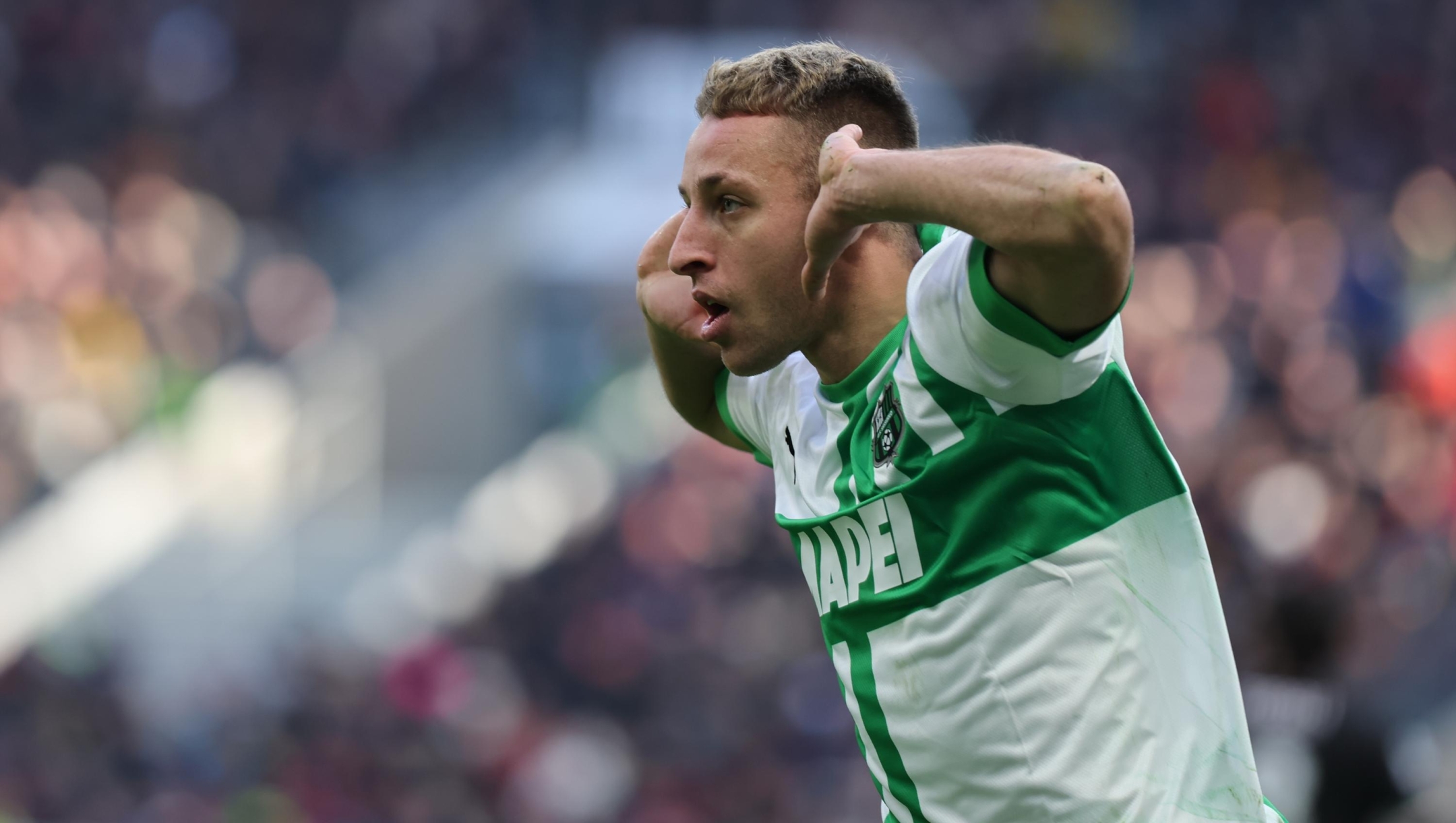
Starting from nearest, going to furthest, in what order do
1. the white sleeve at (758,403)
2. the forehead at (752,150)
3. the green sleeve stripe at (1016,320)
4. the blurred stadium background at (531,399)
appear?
the green sleeve stripe at (1016,320) → the forehead at (752,150) → the white sleeve at (758,403) → the blurred stadium background at (531,399)

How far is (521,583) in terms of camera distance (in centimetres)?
1044

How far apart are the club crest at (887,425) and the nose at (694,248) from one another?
1.15ft

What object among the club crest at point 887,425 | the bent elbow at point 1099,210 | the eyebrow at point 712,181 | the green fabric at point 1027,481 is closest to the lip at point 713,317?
the eyebrow at point 712,181

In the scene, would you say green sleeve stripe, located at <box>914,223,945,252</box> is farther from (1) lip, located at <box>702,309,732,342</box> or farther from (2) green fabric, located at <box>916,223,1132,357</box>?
(2) green fabric, located at <box>916,223,1132,357</box>

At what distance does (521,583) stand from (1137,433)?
8661mm

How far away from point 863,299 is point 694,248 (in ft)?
0.94

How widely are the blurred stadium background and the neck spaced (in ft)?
9.77

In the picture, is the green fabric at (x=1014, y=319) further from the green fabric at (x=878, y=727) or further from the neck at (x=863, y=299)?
the green fabric at (x=878, y=727)

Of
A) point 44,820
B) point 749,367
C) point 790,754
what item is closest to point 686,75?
point 790,754

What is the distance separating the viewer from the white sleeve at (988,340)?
183 centimetres

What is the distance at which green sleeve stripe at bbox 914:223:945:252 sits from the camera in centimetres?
253

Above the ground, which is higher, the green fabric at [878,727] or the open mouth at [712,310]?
the open mouth at [712,310]

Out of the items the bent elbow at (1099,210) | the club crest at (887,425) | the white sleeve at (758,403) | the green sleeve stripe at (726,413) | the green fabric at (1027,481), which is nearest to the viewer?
the bent elbow at (1099,210)

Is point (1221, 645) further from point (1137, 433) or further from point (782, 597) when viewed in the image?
point (782, 597)
